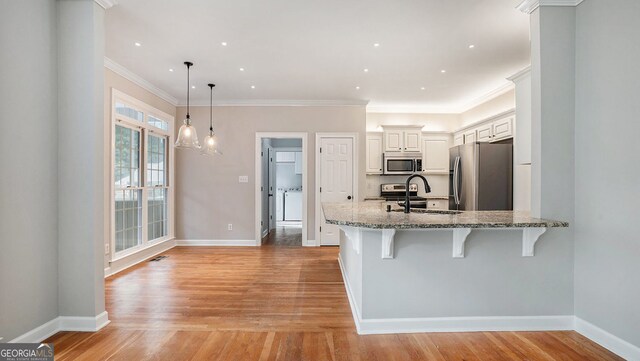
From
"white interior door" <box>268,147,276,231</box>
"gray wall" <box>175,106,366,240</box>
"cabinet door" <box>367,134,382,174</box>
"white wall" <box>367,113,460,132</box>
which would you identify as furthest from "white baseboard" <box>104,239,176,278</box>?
"white wall" <box>367,113,460,132</box>

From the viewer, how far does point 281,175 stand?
8.59 metres

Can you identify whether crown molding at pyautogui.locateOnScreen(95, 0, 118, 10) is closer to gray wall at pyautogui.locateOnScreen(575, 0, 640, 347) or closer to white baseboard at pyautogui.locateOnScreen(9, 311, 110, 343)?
white baseboard at pyautogui.locateOnScreen(9, 311, 110, 343)

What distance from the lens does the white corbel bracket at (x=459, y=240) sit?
2.13 meters

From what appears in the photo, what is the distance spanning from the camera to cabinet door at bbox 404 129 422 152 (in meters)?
5.48

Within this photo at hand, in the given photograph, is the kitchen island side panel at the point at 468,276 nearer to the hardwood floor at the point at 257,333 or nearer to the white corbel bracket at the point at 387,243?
the white corbel bracket at the point at 387,243

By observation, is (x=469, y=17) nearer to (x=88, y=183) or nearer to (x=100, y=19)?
(x=100, y=19)

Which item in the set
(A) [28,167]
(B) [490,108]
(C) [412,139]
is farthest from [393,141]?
(A) [28,167]

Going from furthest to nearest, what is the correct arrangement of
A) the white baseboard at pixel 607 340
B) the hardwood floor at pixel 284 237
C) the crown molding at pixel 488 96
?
the hardwood floor at pixel 284 237, the crown molding at pixel 488 96, the white baseboard at pixel 607 340

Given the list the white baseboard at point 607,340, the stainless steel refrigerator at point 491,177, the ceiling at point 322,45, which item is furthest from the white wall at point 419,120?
the white baseboard at point 607,340

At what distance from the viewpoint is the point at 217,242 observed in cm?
520

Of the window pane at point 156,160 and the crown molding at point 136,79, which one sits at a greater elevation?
the crown molding at point 136,79

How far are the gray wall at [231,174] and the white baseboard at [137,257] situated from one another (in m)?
0.34

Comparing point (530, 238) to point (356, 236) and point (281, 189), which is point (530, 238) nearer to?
point (356, 236)

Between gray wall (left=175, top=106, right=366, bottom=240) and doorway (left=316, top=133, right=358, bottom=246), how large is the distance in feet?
0.43
